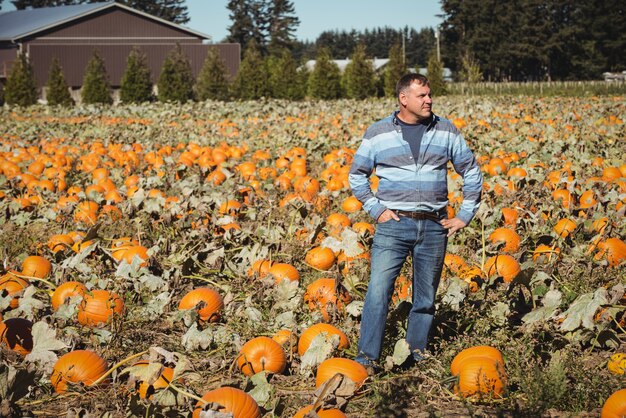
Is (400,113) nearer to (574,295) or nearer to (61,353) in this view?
(574,295)

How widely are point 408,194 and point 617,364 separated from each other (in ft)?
4.52

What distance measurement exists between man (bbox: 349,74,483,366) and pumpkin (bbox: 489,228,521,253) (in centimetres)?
202

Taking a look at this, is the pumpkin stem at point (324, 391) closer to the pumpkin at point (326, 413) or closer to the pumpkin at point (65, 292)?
the pumpkin at point (326, 413)

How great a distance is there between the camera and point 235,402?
2.96m

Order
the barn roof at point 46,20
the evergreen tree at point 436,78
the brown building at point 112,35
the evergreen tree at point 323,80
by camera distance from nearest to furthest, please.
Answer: the evergreen tree at point 436,78
the evergreen tree at point 323,80
the brown building at point 112,35
the barn roof at point 46,20

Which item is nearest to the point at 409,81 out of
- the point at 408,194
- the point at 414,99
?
the point at 414,99

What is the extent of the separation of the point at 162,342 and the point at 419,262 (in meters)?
1.73

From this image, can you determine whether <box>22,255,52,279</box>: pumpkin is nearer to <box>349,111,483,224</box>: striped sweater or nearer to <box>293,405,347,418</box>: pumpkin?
<box>349,111,483,224</box>: striped sweater

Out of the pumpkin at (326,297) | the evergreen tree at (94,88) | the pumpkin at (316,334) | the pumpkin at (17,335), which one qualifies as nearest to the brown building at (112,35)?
the evergreen tree at (94,88)

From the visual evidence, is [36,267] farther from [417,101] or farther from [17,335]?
[417,101]

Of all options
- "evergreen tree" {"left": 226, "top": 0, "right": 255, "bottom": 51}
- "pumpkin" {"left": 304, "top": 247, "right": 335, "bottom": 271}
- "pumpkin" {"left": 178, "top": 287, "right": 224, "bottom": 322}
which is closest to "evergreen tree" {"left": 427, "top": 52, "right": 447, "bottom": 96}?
"pumpkin" {"left": 304, "top": 247, "right": 335, "bottom": 271}

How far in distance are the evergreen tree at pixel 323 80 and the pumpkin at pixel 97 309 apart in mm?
29102

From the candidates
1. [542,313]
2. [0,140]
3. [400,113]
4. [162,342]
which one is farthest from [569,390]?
[0,140]

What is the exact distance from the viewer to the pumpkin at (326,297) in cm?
437
